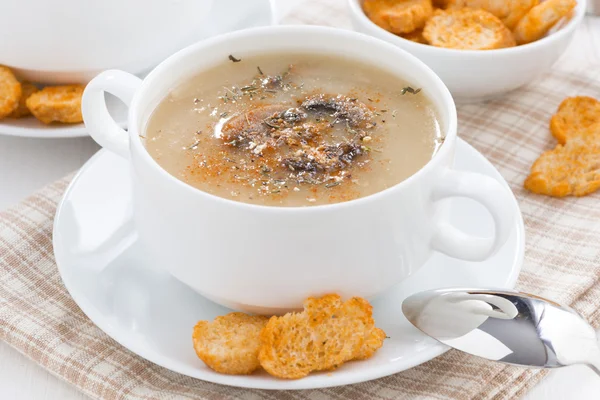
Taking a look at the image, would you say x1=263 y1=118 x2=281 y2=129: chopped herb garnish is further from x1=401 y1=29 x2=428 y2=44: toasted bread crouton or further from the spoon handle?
x1=401 y1=29 x2=428 y2=44: toasted bread crouton

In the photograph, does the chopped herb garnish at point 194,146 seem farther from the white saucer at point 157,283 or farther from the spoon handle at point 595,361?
the spoon handle at point 595,361

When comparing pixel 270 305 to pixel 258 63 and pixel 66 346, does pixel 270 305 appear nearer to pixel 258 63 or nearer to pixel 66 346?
pixel 66 346

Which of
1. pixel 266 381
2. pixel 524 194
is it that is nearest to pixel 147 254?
pixel 266 381

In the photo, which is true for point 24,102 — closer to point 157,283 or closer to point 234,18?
point 234,18

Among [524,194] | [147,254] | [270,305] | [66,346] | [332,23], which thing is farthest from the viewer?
[332,23]

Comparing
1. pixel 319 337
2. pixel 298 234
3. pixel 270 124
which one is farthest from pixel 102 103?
pixel 319 337
